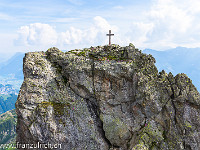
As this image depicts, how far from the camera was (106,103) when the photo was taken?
27.4 metres

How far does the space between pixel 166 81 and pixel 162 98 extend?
128 inches

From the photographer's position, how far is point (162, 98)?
25.1 metres

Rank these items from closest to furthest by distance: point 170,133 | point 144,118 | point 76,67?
point 170,133
point 144,118
point 76,67

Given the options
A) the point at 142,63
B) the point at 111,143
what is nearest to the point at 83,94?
the point at 111,143

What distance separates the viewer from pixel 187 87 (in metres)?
25.2

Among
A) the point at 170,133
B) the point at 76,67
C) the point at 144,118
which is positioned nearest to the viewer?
the point at 170,133

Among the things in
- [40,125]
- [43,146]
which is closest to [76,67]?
[40,125]

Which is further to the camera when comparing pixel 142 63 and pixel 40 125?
pixel 142 63

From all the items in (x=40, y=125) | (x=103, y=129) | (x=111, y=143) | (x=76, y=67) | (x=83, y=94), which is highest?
(x=76, y=67)

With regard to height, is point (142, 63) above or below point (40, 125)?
above

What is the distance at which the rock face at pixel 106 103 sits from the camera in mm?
24125

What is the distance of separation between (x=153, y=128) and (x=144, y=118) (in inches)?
83.5

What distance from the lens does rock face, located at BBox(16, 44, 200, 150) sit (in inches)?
950

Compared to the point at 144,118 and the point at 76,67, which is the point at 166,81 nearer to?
the point at 144,118
